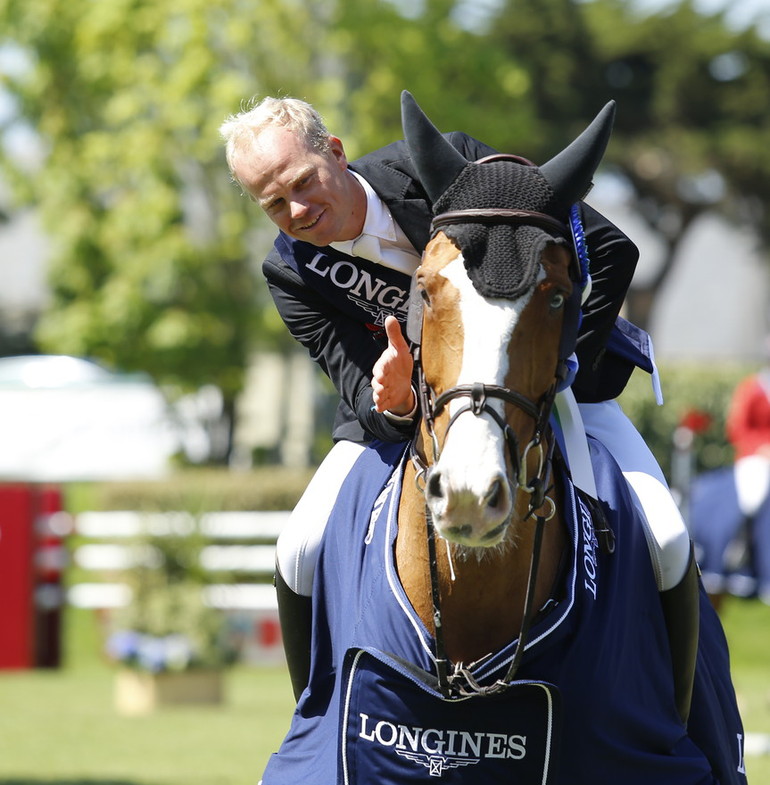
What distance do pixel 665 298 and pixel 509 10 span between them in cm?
1696

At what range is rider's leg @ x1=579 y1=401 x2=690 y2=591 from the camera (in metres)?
3.68

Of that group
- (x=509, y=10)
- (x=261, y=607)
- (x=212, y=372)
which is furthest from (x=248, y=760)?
(x=509, y=10)

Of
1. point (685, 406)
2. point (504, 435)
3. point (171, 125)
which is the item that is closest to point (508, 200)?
point (504, 435)

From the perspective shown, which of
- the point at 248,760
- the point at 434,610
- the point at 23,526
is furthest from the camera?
the point at 23,526

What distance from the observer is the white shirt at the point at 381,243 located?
3701mm

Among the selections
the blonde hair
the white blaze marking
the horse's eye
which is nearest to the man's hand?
the white blaze marking

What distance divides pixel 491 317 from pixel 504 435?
0.87ft

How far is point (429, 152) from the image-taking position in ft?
10.6

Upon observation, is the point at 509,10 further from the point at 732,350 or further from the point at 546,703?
the point at 546,703

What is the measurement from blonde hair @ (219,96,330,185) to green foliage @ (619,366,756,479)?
44.4ft

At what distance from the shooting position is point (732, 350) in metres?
43.8

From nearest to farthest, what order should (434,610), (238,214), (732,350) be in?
(434,610)
(238,214)
(732,350)

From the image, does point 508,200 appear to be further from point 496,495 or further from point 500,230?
point 496,495

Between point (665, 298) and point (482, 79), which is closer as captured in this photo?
point (482, 79)
